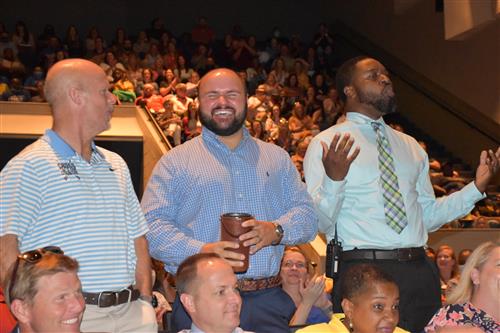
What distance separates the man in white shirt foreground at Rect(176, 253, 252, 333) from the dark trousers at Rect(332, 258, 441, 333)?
0.93 meters

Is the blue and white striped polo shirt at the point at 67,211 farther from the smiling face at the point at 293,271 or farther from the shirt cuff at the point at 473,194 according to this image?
the smiling face at the point at 293,271

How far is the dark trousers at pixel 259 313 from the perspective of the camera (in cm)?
378

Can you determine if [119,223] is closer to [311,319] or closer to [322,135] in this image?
[322,135]

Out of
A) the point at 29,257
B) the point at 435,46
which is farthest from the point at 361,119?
the point at 435,46

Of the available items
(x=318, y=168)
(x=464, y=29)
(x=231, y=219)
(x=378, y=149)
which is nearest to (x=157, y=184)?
(x=231, y=219)

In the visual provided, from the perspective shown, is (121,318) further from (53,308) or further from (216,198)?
(216,198)

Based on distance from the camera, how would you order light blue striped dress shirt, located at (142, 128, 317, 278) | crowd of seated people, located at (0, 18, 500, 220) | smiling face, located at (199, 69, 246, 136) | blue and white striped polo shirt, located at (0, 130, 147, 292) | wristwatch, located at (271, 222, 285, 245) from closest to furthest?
1. blue and white striped polo shirt, located at (0, 130, 147, 292)
2. wristwatch, located at (271, 222, 285, 245)
3. light blue striped dress shirt, located at (142, 128, 317, 278)
4. smiling face, located at (199, 69, 246, 136)
5. crowd of seated people, located at (0, 18, 500, 220)

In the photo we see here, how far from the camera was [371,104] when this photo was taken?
14.5 feet

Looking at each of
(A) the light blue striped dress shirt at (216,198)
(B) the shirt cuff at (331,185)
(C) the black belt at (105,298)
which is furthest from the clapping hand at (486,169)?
(C) the black belt at (105,298)

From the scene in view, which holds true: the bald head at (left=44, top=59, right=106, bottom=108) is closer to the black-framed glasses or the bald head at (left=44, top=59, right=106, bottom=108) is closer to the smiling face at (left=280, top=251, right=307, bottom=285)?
the black-framed glasses

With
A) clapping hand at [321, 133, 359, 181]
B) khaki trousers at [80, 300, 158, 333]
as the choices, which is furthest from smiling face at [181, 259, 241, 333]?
clapping hand at [321, 133, 359, 181]

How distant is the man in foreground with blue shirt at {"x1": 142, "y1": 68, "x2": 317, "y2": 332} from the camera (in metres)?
3.78

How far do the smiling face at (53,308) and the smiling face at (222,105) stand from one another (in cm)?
128

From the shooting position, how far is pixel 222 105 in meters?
3.97
